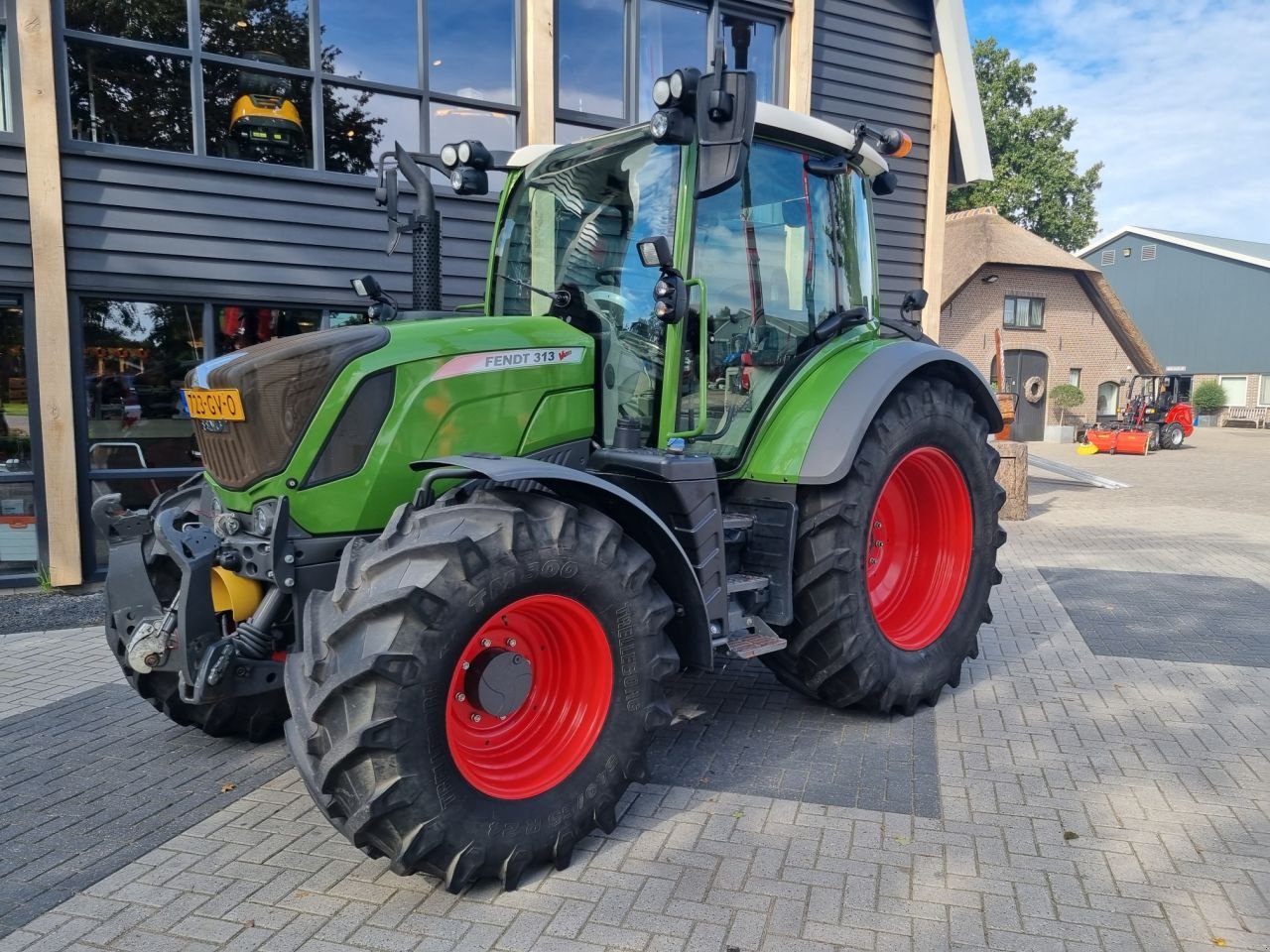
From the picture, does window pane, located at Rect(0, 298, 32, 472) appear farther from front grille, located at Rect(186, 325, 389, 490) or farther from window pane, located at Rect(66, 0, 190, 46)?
front grille, located at Rect(186, 325, 389, 490)

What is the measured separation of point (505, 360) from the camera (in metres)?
3.11

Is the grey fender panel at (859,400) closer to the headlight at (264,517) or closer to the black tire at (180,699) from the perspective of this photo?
the headlight at (264,517)

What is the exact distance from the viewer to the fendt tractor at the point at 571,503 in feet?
8.11

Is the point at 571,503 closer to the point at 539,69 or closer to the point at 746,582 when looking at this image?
the point at 746,582

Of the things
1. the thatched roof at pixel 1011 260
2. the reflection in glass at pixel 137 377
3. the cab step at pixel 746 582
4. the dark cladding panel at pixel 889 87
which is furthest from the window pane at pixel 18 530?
the thatched roof at pixel 1011 260

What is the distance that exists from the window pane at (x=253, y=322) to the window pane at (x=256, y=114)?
3.54 feet

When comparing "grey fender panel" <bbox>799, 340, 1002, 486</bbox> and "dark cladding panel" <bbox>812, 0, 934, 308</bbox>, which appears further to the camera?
"dark cladding panel" <bbox>812, 0, 934, 308</bbox>

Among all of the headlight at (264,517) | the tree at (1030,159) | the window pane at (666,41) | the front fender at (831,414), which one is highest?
the tree at (1030,159)

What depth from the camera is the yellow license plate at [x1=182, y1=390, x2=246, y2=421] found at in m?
2.95

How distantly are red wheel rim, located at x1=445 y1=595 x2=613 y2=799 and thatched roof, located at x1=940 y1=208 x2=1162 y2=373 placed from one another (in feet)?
70.0

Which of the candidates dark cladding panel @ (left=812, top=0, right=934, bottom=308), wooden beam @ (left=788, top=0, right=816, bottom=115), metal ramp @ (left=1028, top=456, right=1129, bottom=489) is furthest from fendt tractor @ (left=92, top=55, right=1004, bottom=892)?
metal ramp @ (left=1028, top=456, right=1129, bottom=489)

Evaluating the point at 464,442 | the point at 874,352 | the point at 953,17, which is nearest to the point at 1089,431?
the point at 953,17

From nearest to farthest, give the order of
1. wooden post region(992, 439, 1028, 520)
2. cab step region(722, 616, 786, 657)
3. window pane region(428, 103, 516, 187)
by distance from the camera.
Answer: cab step region(722, 616, 786, 657) < window pane region(428, 103, 516, 187) < wooden post region(992, 439, 1028, 520)

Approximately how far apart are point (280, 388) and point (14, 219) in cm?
439
